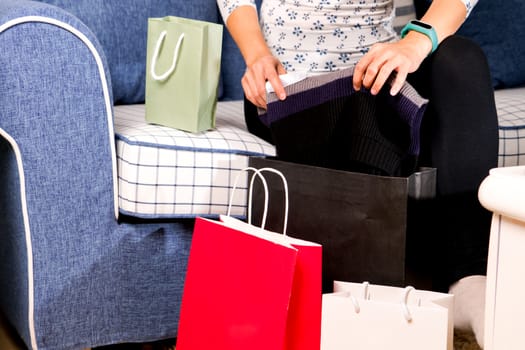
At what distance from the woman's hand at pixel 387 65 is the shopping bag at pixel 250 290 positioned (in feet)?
0.89

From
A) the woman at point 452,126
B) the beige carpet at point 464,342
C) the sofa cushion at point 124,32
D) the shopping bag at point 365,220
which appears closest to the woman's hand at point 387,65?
the woman at point 452,126

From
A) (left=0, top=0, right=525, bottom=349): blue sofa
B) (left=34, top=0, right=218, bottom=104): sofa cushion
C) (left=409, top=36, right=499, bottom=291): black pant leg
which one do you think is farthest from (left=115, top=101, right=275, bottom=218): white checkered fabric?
(left=34, top=0, right=218, bottom=104): sofa cushion

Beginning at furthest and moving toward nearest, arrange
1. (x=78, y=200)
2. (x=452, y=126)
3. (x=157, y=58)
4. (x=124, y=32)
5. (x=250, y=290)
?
(x=124, y=32) → (x=157, y=58) → (x=78, y=200) → (x=452, y=126) → (x=250, y=290)

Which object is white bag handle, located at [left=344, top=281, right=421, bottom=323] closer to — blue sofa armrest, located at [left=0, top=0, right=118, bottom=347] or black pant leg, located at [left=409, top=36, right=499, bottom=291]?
black pant leg, located at [left=409, top=36, right=499, bottom=291]

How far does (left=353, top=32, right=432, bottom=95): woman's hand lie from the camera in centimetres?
130

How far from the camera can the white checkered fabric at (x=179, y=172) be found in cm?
146

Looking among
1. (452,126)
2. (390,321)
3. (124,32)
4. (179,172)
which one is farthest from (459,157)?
(124,32)

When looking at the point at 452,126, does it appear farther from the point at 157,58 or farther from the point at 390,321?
the point at 157,58

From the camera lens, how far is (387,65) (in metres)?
1.31

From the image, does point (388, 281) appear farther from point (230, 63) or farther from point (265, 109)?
point (230, 63)

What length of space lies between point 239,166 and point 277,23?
32 centimetres

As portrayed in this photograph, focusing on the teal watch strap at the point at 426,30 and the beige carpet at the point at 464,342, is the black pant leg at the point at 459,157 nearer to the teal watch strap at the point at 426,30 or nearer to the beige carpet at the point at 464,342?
the teal watch strap at the point at 426,30

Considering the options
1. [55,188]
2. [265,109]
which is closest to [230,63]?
[265,109]

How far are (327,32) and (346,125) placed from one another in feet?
1.07
